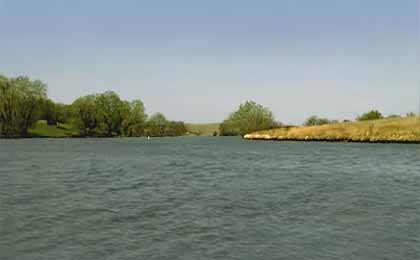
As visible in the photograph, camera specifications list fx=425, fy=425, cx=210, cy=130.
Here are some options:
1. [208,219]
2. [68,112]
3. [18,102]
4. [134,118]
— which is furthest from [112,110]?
[208,219]

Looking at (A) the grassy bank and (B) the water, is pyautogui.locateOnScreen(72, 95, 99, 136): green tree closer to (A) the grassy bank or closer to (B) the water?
(A) the grassy bank

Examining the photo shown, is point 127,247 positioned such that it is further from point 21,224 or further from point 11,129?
point 11,129

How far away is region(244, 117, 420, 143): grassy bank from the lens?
104 meters

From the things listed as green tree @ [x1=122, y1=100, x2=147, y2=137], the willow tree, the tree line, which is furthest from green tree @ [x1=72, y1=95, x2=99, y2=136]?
the willow tree

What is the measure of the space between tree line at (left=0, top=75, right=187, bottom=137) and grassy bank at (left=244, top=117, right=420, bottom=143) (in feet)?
241

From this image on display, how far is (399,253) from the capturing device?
11.5 meters

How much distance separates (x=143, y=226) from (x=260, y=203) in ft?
21.7

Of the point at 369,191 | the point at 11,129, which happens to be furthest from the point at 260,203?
Answer: the point at 11,129

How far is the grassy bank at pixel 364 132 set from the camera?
104125 mm

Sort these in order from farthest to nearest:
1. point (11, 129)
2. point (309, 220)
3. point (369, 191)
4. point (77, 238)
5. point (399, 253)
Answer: point (11, 129), point (369, 191), point (309, 220), point (77, 238), point (399, 253)

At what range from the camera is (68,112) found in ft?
596

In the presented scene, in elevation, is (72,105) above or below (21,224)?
above

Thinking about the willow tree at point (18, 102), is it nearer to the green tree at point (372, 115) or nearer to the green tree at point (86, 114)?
the green tree at point (86, 114)

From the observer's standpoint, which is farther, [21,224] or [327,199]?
[327,199]
